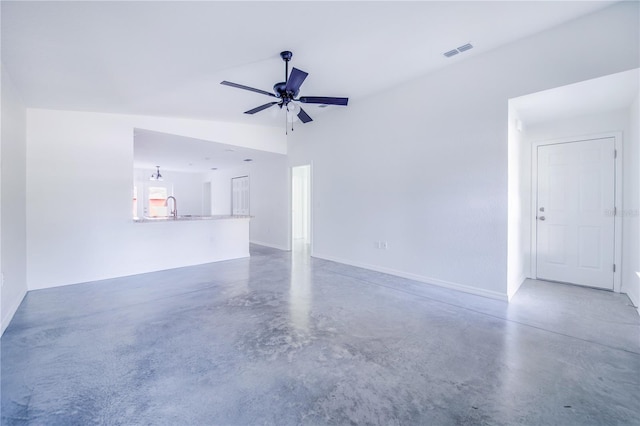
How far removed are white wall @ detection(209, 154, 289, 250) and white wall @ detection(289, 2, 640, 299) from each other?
1939 mm

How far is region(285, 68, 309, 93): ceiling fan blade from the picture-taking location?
2.74 m

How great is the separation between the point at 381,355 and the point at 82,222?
465cm

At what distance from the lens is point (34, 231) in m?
3.84

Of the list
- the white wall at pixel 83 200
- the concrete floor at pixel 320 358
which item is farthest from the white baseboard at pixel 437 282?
the white wall at pixel 83 200

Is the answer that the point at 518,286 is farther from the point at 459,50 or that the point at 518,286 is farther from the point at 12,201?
the point at 12,201

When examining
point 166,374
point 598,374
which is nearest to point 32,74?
point 166,374

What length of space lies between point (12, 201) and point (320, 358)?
3805 mm

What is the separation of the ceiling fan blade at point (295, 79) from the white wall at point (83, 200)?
2893 mm

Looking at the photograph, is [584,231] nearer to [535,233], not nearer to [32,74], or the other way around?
[535,233]

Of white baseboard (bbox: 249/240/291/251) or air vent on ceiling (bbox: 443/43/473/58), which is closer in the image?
air vent on ceiling (bbox: 443/43/473/58)

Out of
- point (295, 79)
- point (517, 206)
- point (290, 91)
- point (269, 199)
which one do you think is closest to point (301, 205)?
point (269, 199)

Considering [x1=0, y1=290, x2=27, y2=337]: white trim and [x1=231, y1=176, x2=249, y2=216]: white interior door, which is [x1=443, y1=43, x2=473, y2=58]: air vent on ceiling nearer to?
[x1=0, y1=290, x2=27, y2=337]: white trim

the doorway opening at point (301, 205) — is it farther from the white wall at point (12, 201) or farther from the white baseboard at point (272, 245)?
the white wall at point (12, 201)

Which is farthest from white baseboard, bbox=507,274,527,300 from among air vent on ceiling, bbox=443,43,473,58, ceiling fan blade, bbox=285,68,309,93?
ceiling fan blade, bbox=285,68,309,93
